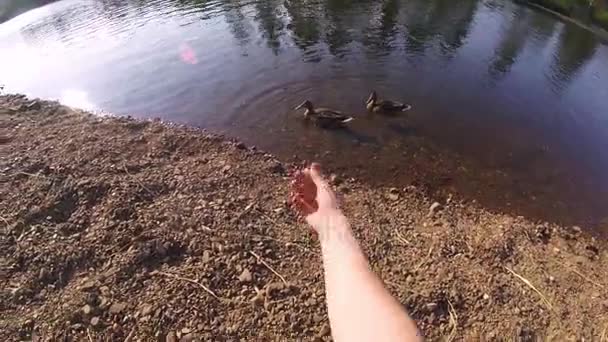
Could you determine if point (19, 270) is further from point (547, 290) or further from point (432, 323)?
point (547, 290)

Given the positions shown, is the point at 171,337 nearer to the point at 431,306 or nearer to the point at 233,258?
the point at 233,258

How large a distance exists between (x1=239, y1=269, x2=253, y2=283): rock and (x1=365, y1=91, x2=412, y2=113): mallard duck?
280 inches

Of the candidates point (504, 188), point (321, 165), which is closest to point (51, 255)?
point (321, 165)

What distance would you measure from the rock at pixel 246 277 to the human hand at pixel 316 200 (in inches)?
64.2

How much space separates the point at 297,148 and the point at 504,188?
5.23m

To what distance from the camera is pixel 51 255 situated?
22.1 feet

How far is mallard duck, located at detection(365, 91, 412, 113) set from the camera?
11.8 m

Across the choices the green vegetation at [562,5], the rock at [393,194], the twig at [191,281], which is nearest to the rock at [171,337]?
Result: the twig at [191,281]

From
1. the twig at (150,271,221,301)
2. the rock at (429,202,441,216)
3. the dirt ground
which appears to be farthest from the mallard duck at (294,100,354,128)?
the twig at (150,271,221,301)

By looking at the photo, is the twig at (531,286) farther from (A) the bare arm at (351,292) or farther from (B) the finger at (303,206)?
(B) the finger at (303,206)

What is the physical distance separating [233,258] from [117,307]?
Answer: 1.87 metres

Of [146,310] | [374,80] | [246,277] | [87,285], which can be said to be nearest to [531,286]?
[246,277]

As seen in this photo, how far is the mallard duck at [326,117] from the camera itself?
37.0ft

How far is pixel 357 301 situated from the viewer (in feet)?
20.1
